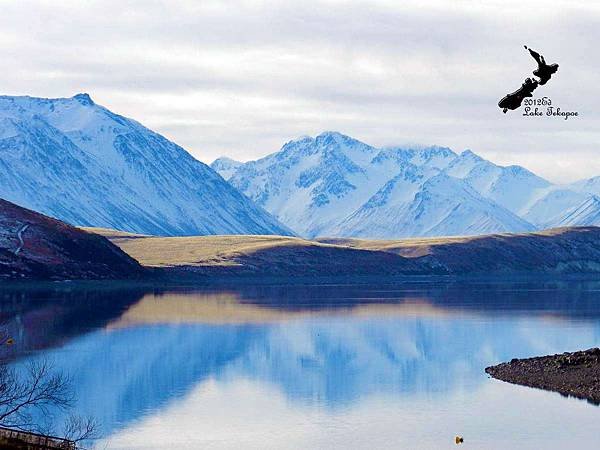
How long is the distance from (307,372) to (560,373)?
24.3 m

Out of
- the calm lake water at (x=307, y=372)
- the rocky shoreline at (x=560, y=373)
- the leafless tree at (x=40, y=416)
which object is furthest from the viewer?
the rocky shoreline at (x=560, y=373)

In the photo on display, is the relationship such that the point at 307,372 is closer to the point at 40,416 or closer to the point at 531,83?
the point at 40,416

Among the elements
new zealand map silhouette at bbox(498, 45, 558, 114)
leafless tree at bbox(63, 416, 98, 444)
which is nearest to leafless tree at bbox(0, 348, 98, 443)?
leafless tree at bbox(63, 416, 98, 444)

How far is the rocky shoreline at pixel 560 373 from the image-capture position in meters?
84.5

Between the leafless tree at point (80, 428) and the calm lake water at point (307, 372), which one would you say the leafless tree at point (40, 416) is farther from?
the calm lake water at point (307, 372)

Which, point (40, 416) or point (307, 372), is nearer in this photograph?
point (40, 416)

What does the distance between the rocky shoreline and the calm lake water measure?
1.69 metres

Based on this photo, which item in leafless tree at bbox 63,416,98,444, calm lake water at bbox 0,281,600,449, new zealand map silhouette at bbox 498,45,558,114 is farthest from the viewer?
calm lake water at bbox 0,281,600,449

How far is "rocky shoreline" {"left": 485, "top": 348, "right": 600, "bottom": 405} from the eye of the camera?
277ft

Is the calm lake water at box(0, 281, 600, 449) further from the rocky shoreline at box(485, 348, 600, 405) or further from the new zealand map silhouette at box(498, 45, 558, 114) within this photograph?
the new zealand map silhouette at box(498, 45, 558, 114)

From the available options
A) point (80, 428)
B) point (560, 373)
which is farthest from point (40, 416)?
point (560, 373)

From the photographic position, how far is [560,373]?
300ft

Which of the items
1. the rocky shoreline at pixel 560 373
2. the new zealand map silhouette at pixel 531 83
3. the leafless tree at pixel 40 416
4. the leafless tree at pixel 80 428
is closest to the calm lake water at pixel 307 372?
the leafless tree at pixel 80 428

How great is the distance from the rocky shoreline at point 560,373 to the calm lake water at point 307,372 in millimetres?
1686
